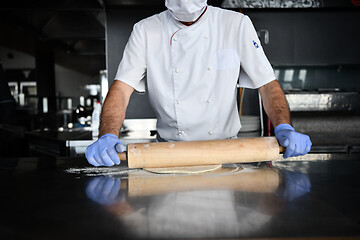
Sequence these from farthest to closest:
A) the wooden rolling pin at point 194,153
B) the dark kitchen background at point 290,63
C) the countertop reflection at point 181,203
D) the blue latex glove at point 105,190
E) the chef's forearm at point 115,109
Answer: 1. the dark kitchen background at point 290,63
2. the chef's forearm at point 115,109
3. the wooden rolling pin at point 194,153
4. the blue latex glove at point 105,190
5. the countertop reflection at point 181,203

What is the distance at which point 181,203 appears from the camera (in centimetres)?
80

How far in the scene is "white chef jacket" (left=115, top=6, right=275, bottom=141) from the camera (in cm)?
156

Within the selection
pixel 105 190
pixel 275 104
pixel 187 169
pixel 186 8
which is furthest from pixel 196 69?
pixel 105 190

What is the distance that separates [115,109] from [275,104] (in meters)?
0.74

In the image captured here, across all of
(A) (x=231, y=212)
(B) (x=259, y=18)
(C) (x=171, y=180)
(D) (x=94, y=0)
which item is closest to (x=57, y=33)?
(D) (x=94, y=0)

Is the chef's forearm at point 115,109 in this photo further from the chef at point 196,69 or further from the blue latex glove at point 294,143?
the blue latex glove at point 294,143

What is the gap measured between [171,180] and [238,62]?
0.80 meters

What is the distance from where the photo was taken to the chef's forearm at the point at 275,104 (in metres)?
1.38

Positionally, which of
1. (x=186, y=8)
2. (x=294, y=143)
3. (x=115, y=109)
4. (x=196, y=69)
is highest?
(x=186, y=8)

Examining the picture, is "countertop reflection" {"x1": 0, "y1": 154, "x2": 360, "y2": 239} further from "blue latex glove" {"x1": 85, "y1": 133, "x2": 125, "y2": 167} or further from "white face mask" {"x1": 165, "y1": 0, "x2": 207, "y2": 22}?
"white face mask" {"x1": 165, "y1": 0, "x2": 207, "y2": 22}

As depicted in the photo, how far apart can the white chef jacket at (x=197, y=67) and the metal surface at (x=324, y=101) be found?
1.95 metres

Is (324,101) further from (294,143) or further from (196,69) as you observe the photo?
(294,143)

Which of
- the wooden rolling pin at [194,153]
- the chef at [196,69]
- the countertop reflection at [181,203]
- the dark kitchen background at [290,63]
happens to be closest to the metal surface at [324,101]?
the dark kitchen background at [290,63]

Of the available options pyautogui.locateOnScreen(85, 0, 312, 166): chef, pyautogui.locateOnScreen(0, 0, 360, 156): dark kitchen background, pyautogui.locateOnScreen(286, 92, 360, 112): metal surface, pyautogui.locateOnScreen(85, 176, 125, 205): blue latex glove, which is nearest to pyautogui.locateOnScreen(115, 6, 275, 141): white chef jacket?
pyautogui.locateOnScreen(85, 0, 312, 166): chef
